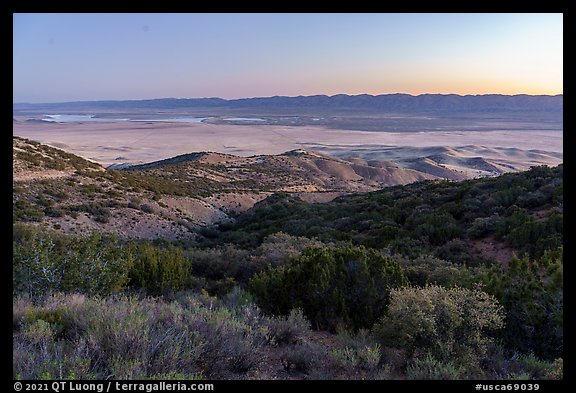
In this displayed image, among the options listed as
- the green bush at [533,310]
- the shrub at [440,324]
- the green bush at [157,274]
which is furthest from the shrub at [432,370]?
the green bush at [157,274]

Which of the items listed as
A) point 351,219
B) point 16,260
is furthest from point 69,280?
point 351,219

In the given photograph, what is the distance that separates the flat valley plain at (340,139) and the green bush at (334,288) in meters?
73.3

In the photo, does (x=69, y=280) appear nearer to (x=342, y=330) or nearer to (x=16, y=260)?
(x=16, y=260)

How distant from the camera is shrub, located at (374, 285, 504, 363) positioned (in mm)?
4785

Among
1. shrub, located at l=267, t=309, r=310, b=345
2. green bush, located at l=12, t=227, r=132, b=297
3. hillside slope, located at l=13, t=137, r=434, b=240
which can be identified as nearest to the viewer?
shrub, located at l=267, t=309, r=310, b=345

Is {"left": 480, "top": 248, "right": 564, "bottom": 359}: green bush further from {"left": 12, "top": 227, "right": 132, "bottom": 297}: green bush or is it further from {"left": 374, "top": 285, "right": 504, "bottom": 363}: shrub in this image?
{"left": 12, "top": 227, "right": 132, "bottom": 297}: green bush

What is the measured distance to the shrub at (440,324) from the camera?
4.79 m

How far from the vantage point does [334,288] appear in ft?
21.8

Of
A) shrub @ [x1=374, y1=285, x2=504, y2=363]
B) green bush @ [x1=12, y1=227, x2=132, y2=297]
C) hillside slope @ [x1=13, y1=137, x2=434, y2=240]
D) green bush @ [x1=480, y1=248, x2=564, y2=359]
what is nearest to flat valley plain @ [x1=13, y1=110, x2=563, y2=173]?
hillside slope @ [x1=13, y1=137, x2=434, y2=240]

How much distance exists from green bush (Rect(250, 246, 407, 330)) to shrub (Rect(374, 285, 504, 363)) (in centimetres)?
95

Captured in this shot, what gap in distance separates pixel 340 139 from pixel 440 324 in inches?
5331
